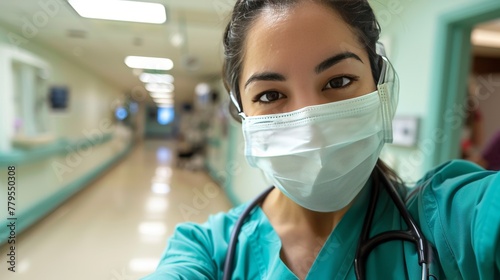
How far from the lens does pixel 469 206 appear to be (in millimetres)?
505

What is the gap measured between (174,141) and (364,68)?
389 inches

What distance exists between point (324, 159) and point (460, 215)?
265 mm

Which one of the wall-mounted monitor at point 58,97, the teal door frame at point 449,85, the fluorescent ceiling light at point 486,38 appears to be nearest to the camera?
the teal door frame at point 449,85

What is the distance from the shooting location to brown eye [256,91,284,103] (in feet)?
2.16

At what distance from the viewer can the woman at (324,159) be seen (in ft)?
1.90

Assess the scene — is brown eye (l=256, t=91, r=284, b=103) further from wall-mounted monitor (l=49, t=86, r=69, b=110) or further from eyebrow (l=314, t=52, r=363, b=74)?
wall-mounted monitor (l=49, t=86, r=69, b=110)

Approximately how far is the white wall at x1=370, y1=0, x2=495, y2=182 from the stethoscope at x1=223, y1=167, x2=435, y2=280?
0.99 metres

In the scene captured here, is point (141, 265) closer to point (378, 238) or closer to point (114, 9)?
point (378, 238)

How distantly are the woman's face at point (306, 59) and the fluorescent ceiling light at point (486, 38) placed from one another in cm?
308

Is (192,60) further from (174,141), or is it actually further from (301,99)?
(174,141)

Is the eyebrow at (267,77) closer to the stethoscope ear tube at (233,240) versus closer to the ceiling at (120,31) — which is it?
the stethoscope ear tube at (233,240)

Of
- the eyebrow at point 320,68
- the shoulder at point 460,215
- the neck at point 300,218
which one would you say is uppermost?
the eyebrow at point 320,68

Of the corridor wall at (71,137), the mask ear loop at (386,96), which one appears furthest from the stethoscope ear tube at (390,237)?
the corridor wall at (71,137)

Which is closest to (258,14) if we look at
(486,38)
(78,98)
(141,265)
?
(141,265)
